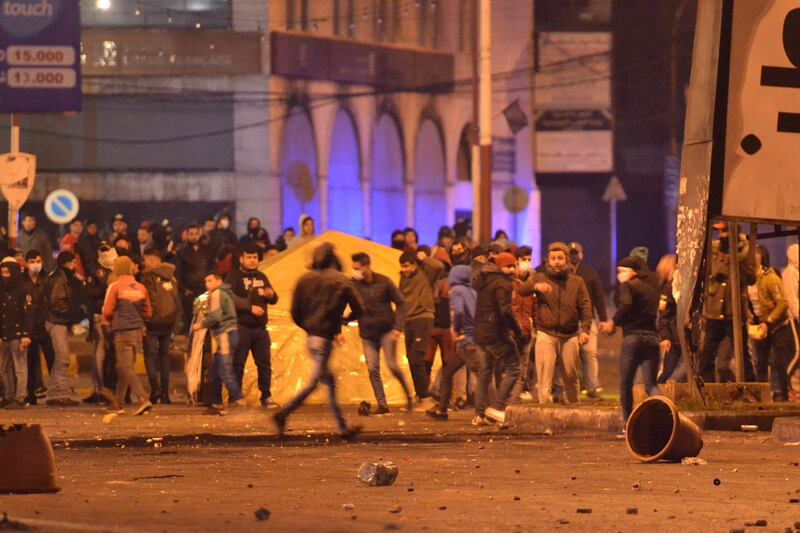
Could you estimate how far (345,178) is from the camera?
52.7 metres

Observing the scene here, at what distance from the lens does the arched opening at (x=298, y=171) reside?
49312 mm

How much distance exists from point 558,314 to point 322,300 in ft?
10.5

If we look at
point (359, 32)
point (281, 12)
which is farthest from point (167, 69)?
point (359, 32)

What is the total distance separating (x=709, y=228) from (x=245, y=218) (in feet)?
103

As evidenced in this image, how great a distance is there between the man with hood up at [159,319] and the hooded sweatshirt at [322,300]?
5245 millimetres

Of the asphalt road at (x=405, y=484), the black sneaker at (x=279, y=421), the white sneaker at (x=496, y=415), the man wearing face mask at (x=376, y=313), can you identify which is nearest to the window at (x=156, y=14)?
the man wearing face mask at (x=376, y=313)

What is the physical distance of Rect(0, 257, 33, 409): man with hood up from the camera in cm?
2169

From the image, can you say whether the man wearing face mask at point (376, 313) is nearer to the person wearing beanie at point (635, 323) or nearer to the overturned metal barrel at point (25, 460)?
the person wearing beanie at point (635, 323)

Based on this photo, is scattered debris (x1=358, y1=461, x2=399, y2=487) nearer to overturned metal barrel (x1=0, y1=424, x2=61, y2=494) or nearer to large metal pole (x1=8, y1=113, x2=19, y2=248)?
overturned metal barrel (x1=0, y1=424, x2=61, y2=494)

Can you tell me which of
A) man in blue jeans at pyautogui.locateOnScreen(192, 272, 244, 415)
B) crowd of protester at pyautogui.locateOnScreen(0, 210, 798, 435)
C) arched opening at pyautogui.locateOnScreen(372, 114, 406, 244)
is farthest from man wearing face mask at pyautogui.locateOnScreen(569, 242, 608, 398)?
arched opening at pyautogui.locateOnScreen(372, 114, 406, 244)

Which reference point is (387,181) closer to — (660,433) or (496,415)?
(496,415)

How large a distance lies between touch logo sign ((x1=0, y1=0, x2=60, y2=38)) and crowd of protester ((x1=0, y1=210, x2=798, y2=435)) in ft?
15.5

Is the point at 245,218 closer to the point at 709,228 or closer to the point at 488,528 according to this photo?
the point at 709,228

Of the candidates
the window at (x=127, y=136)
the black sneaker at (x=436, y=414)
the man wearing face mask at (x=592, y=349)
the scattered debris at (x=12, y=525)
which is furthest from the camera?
the window at (x=127, y=136)
